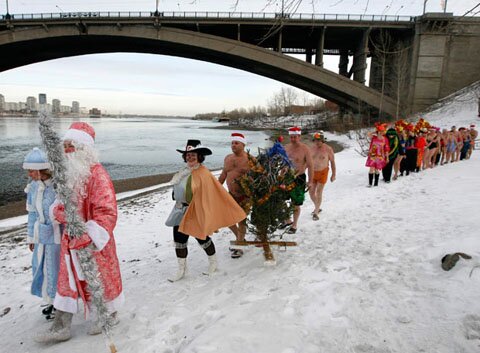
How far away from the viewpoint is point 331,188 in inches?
366

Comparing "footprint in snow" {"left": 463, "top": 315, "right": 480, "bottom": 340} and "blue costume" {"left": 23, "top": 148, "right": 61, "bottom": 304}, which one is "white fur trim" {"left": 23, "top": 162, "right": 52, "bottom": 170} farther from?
"footprint in snow" {"left": 463, "top": 315, "right": 480, "bottom": 340}

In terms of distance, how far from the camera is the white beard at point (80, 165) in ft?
7.88

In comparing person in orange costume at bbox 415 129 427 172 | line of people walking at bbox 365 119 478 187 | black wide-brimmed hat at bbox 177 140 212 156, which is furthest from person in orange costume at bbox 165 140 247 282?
person in orange costume at bbox 415 129 427 172

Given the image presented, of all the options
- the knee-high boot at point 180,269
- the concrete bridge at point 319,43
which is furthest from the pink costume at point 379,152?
the concrete bridge at point 319,43

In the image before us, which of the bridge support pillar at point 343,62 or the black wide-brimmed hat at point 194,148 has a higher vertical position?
the bridge support pillar at point 343,62

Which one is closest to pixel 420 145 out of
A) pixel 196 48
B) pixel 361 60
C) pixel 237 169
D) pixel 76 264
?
pixel 237 169

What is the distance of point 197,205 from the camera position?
11.9 feet

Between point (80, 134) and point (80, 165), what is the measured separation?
303mm

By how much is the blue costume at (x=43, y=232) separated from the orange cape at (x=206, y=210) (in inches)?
51.8

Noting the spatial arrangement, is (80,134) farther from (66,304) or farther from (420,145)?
(420,145)

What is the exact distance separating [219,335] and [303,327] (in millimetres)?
697

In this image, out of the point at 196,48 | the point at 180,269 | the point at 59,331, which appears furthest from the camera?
the point at 196,48

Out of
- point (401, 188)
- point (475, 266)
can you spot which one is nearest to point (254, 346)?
point (475, 266)

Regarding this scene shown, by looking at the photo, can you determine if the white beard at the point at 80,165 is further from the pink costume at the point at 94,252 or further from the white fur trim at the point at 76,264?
the white fur trim at the point at 76,264
